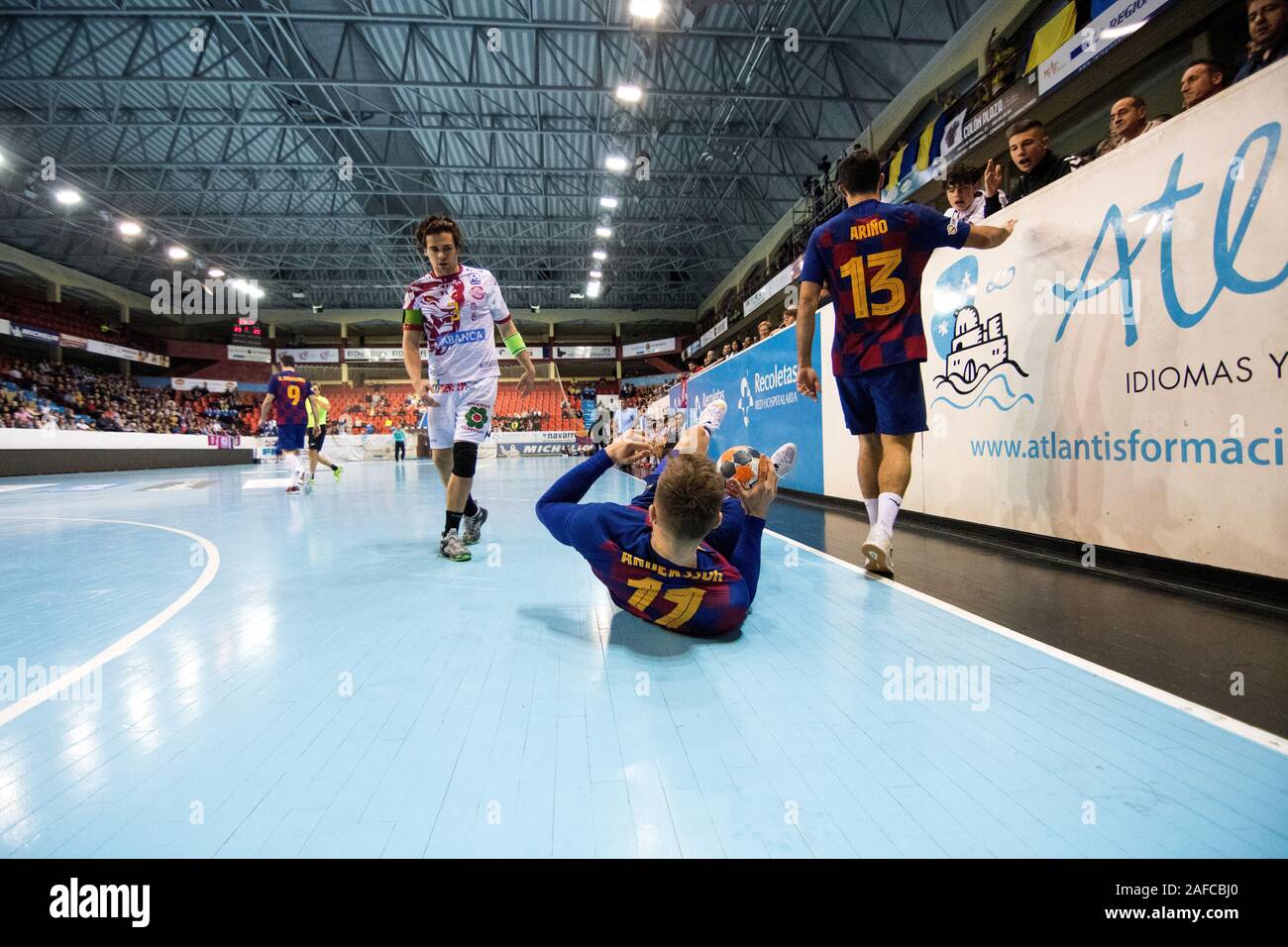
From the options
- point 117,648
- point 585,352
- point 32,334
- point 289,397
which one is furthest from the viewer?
point 585,352

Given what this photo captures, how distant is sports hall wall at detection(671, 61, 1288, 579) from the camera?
2.25 metres

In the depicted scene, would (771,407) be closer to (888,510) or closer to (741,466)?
(888,510)

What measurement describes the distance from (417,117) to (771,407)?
13.1 metres

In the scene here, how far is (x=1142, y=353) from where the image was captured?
2.72 meters

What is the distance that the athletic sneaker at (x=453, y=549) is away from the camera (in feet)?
11.2

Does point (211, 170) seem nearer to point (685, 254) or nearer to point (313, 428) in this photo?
point (313, 428)

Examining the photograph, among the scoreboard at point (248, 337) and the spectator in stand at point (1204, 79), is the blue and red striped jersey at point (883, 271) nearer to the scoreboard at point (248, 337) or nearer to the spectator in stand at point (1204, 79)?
the spectator in stand at point (1204, 79)

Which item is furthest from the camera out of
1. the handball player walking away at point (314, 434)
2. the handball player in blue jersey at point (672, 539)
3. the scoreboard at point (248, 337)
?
the scoreboard at point (248, 337)

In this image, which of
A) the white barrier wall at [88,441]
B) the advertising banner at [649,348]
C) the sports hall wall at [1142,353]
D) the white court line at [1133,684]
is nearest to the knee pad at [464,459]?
the white court line at [1133,684]

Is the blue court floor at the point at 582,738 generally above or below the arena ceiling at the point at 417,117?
below

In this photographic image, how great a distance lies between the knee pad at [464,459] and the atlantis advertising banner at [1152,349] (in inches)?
130

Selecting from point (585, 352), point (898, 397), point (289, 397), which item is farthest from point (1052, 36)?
point (585, 352)

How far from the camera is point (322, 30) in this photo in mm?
11977
